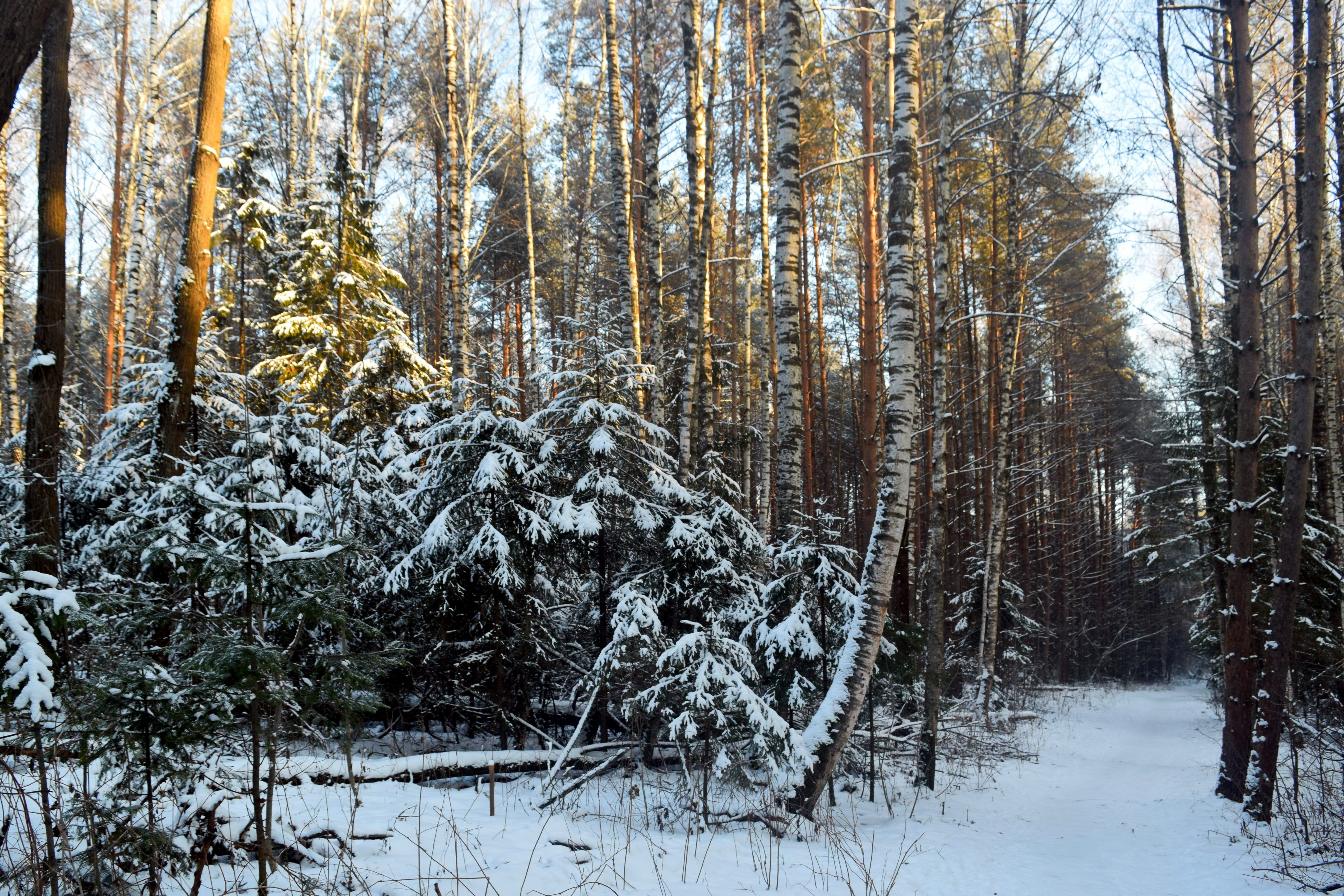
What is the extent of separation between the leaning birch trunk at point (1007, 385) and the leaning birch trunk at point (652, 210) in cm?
539

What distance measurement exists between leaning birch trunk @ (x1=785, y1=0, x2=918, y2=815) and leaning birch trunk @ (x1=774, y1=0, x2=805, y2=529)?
1.02 metres

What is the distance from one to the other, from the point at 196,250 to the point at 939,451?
873 centimetres

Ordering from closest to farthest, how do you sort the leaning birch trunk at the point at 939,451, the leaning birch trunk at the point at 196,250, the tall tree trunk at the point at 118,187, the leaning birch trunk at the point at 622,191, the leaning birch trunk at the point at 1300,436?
the leaning birch trunk at the point at 196,250 < the leaning birch trunk at the point at 1300,436 < the leaning birch trunk at the point at 939,451 < the leaning birch trunk at the point at 622,191 < the tall tree trunk at the point at 118,187

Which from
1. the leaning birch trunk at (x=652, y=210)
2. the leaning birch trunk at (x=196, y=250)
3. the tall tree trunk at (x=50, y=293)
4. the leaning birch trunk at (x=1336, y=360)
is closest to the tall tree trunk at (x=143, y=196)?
the tall tree trunk at (x=50, y=293)

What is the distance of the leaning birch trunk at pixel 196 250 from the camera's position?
6.68 m

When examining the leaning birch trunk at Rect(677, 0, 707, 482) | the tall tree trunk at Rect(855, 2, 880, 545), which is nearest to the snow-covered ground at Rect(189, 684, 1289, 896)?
the tall tree trunk at Rect(855, 2, 880, 545)

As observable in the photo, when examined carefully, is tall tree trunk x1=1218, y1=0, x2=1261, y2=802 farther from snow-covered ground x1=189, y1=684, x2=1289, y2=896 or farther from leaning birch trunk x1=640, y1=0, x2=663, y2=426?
leaning birch trunk x1=640, y1=0, x2=663, y2=426

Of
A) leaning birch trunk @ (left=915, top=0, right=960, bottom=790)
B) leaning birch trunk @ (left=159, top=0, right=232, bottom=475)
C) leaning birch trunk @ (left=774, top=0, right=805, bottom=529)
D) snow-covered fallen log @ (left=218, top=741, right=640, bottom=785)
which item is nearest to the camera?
snow-covered fallen log @ (left=218, top=741, right=640, bottom=785)

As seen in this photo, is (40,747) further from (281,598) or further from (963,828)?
(963,828)

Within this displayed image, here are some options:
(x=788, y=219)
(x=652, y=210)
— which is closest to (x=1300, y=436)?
(x=788, y=219)

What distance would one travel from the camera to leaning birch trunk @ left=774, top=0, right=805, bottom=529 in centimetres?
784

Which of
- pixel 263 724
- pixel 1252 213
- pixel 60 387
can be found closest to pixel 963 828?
pixel 263 724

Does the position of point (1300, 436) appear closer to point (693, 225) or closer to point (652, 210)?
point (693, 225)

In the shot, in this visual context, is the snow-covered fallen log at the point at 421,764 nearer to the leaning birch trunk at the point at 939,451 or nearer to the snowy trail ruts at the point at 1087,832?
the snowy trail ruts at the point at 1087,832
